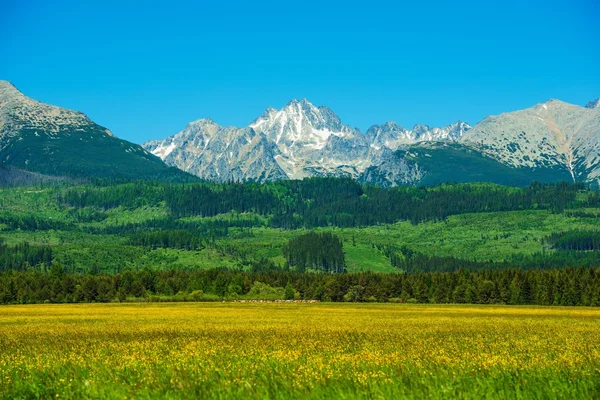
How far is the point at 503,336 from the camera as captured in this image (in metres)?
70.2

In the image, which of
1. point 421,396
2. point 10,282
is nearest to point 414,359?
point 421,396

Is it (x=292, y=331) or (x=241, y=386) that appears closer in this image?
(x=241, y=386)

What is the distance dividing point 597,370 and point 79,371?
28.6 meters

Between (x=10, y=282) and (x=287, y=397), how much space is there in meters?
187

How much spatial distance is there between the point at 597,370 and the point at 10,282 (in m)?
189

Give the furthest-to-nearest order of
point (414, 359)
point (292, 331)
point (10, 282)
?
point (10, 282)
point (292, 331)
point (414, 359)

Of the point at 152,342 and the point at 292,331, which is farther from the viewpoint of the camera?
the point at 292,331

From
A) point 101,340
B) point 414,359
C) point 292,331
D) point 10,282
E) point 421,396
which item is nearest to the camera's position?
point 421,396

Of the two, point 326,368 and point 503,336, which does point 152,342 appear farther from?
point 503,336

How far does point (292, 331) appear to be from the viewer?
7794 cm

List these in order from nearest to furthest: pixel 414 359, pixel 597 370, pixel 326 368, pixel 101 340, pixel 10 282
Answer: pixel 597 370 → pixel 326 368 → pixel 414 359 → pixel 101 340 → pixel 10 282

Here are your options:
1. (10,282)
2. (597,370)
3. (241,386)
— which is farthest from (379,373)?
(10,282)

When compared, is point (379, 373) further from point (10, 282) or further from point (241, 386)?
point (10, 282)

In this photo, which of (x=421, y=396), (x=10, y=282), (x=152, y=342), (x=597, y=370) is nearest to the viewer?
(x=421, y=396)
